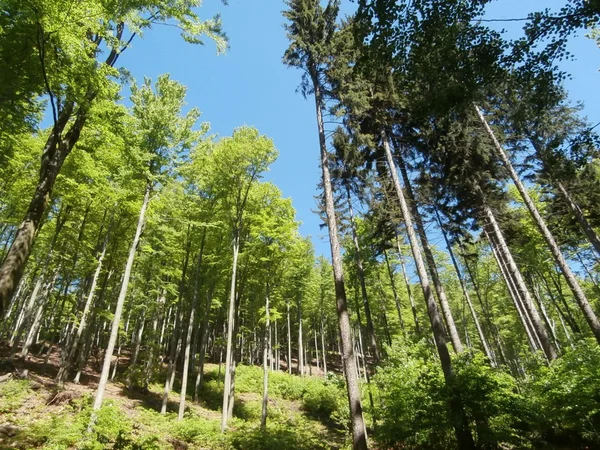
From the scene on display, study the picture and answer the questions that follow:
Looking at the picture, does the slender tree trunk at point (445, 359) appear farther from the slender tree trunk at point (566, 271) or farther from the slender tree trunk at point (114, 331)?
the slender tree trunk at point (114, 331)

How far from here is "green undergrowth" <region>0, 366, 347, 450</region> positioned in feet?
22.9

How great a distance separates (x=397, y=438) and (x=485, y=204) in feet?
37.4

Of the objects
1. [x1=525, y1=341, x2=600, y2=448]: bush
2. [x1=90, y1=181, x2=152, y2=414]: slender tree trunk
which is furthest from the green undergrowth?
[x1=525, y1=341, x2=600, y2=448]: bush

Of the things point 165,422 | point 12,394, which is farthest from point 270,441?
point 12,394

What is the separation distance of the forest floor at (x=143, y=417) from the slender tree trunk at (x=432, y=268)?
5.45m

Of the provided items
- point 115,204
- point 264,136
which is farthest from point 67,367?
point 264,136

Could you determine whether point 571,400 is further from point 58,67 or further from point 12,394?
point 12,394

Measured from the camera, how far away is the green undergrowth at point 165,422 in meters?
6.98

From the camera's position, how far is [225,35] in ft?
30.3

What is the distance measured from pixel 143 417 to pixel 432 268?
12789 millimetres

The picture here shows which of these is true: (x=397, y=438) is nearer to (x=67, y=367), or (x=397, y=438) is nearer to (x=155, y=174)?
(x=155, y=174)

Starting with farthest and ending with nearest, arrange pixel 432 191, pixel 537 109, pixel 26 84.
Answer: pixel 432 191, pixel 26 84, pixel 537 109

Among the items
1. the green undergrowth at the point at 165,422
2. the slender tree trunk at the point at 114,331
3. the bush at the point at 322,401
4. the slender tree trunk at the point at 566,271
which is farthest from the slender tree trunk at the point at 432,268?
the slender tree trunk at the point at 114,331

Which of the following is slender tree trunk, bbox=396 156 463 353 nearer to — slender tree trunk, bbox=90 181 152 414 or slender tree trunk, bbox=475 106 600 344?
slender tree trunk, bbox=475 106 600 344
